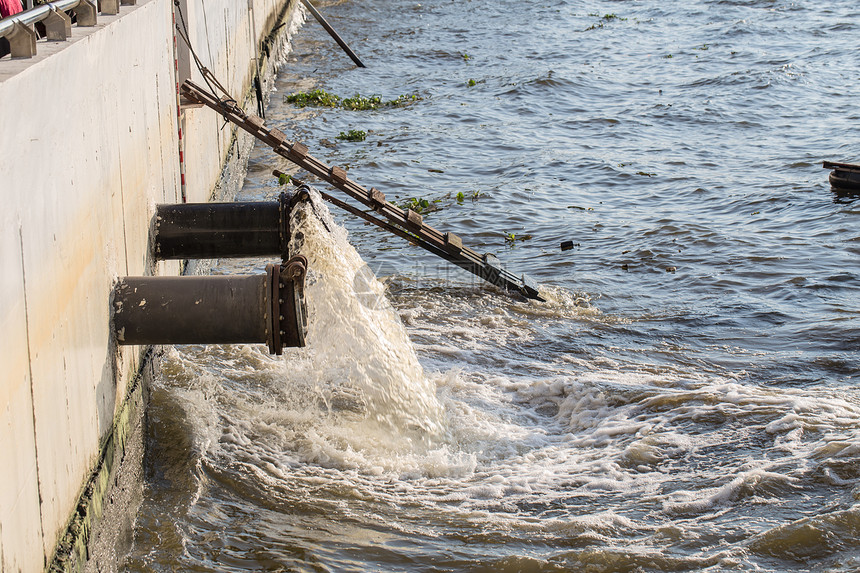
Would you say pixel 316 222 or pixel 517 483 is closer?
pixel 517 483

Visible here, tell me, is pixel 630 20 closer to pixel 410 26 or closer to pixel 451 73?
pixel 410 26

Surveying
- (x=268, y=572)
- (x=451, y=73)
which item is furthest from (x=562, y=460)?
(x=451, y=73)

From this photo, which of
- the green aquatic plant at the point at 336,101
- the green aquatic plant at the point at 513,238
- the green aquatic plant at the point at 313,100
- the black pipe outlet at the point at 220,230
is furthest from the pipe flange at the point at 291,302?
the green aquatic plant at the point at 313,100

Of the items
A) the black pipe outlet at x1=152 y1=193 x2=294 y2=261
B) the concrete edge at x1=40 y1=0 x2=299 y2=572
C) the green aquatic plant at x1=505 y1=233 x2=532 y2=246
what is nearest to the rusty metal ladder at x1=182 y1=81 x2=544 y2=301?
the black pipe outlet at x1=152 y1=193 x2=294 y2=261

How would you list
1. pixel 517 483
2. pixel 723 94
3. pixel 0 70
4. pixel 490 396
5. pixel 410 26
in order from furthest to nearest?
pixel 410 26
pixel 723 94
pixel 490 396
pixel 517 483
pixel 0 70

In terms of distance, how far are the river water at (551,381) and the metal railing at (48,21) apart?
7.43 feet

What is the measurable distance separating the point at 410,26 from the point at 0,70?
2717 cm

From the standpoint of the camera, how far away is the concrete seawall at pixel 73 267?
4.11m

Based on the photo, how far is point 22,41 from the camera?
459cm

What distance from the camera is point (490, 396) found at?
8070 millimetres

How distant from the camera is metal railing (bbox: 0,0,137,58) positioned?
4.54 m

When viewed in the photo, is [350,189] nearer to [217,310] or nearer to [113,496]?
[217,310]

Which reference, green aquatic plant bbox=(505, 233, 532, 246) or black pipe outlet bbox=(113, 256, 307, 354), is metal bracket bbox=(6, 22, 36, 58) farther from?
green aquatic plant bbox=(505, 233, 532, 246)

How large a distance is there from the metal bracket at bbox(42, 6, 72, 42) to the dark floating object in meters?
11.7
